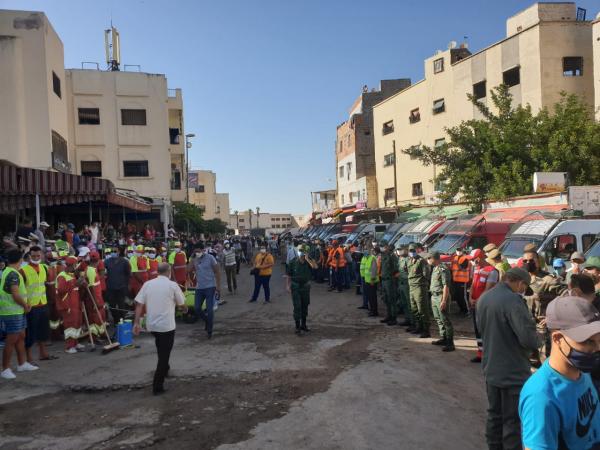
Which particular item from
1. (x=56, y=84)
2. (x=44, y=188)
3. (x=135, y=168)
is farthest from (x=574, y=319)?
(x=135, y=168)

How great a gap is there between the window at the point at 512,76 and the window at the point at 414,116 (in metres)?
8.17

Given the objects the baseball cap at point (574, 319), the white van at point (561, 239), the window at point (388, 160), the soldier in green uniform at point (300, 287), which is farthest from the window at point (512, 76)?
the baseball cap at point (574, 319)

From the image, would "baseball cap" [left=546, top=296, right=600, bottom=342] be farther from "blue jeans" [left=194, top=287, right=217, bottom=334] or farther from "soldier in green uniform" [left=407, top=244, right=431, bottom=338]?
"blue jeans" [left=194, top=287, right=217, bottom=334]

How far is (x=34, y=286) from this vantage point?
8.38 m

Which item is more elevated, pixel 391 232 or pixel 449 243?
pixel 391 232

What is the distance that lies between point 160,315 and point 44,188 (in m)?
9.58

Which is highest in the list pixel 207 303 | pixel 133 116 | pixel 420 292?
pixel 133 116

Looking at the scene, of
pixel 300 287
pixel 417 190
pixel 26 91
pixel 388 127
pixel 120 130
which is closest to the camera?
pixel 300 287

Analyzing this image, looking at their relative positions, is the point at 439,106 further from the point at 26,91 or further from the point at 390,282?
the point at 390,282

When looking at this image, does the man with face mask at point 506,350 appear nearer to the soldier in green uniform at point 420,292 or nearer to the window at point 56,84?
the soldier in green uniform at point 420,292

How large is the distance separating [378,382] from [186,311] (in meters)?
6.22

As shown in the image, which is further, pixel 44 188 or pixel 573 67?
pixel 573 67

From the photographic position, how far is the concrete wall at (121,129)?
106ft

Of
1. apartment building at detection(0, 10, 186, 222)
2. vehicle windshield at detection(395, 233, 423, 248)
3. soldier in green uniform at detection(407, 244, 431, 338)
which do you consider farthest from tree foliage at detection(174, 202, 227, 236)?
soldier in green uniform at detection(407, 244, 431, 338)
